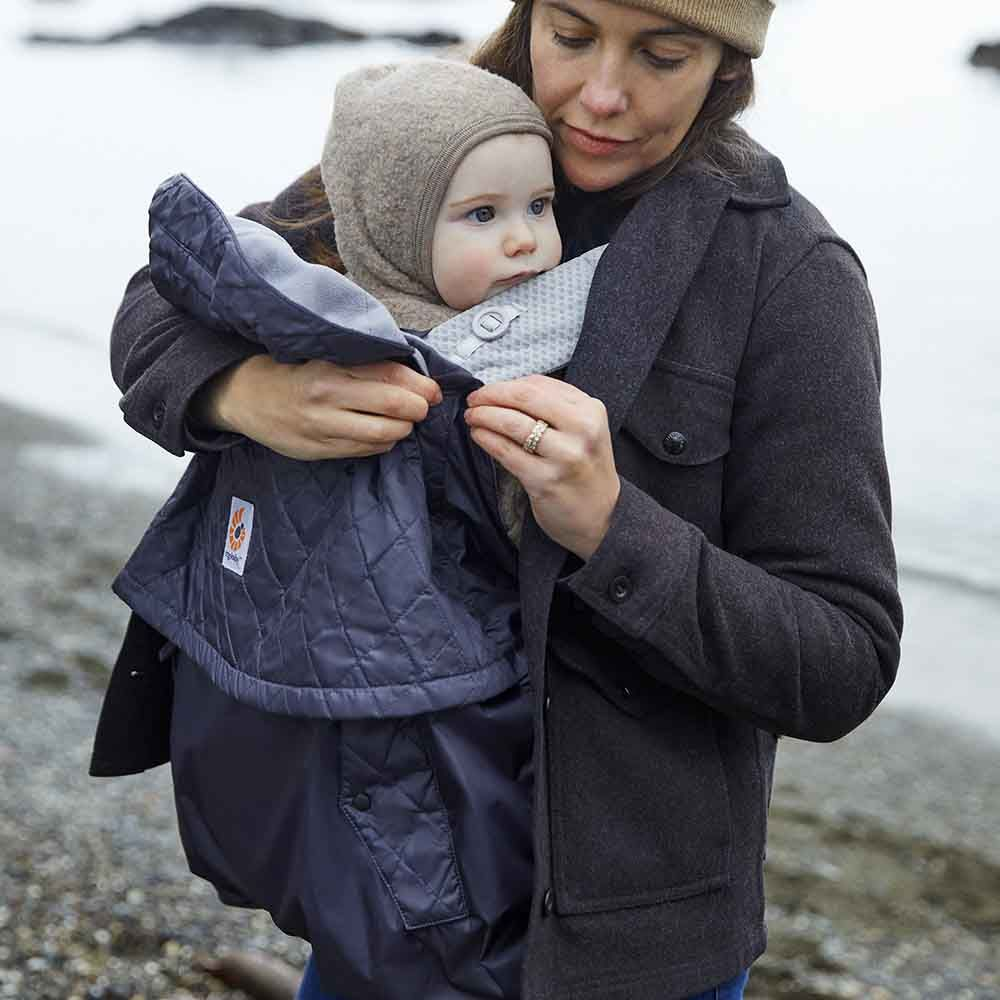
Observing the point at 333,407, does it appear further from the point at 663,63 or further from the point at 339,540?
the point at 663,63

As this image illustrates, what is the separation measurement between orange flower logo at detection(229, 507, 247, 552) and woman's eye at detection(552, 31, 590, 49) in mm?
627

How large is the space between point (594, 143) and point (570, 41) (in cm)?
11

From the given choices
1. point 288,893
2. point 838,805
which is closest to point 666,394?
point 288,893

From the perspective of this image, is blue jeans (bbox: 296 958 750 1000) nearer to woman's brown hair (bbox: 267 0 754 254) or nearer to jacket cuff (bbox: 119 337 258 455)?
jacket cuff (bbox: 119 337 258 455)

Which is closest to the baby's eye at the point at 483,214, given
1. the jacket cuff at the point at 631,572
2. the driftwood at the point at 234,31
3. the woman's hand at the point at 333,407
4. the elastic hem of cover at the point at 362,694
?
the woman's hand at the point at 333,407

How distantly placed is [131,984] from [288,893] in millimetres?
1822

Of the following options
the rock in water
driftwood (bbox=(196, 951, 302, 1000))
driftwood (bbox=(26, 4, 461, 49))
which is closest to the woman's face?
driftwood (bbox=(196, 951, 302, 1000))

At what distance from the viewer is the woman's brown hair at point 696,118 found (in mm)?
1673

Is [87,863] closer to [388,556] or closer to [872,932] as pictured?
[872,932]

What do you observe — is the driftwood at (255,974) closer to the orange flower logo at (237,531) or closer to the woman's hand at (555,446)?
the orange flower logo at (237,531)

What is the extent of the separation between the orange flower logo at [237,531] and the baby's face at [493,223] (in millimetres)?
340

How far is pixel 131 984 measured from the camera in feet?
10.6

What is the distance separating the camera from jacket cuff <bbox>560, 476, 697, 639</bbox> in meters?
1.47

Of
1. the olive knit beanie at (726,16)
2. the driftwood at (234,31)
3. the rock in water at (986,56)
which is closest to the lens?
the olive knit beanie at (726,16)
